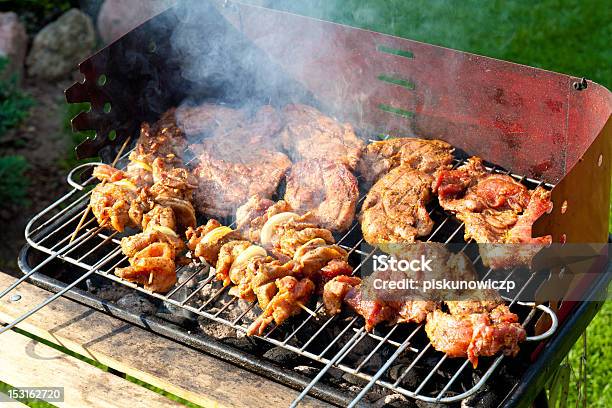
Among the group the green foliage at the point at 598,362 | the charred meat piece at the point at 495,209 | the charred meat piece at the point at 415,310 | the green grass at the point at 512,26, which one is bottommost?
the green foliage at the point at 598,362

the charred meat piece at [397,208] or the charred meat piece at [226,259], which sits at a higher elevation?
the charred meat piece at [397,208]

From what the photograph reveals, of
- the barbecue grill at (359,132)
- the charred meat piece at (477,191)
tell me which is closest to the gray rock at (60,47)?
the barbecue grill at (359,132)

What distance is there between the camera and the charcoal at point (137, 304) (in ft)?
12.4

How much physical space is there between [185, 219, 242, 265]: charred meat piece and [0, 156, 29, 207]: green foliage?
303 cm

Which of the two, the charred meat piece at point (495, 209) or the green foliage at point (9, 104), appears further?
the green foliage at point (9, 104)

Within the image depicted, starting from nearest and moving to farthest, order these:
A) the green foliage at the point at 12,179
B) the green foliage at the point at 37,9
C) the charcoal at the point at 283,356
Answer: the charcoal at the point at 283,356, the green foliage at the point at 12,179, the green foliage at the point at 37,9

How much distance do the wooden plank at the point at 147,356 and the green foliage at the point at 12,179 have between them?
9.27 ft

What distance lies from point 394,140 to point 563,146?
35.6 inches

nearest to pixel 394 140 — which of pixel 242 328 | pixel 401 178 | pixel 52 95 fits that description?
pixel 401 178

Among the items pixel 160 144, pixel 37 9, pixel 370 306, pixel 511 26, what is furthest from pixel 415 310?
pixel 37 9

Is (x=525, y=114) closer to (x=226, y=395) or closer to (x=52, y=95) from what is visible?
(x=226, y=395)

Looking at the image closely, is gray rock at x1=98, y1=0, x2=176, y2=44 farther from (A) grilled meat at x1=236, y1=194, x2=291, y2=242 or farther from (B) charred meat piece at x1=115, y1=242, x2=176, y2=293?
(B) charred meat piece at x1=115, y1=242, x2=176, y2=293

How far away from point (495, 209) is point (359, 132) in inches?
46.0

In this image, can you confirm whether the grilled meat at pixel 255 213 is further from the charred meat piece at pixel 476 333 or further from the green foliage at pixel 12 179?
the green foliage at pixel 12 179
